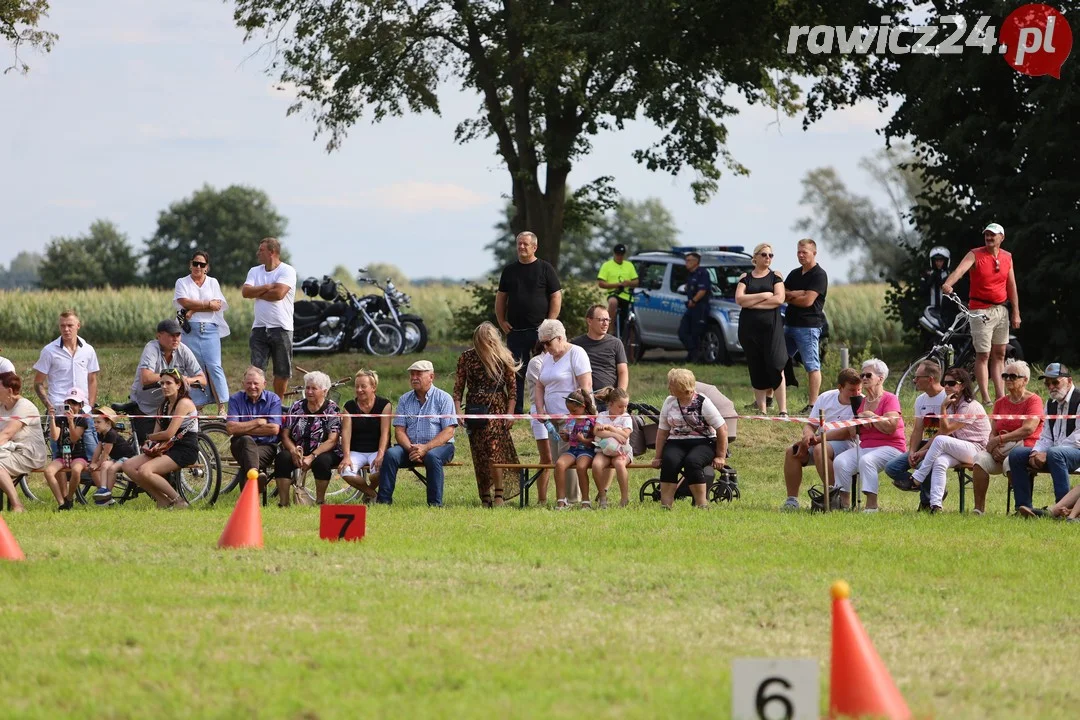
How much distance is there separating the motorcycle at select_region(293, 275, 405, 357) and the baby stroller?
563 inches

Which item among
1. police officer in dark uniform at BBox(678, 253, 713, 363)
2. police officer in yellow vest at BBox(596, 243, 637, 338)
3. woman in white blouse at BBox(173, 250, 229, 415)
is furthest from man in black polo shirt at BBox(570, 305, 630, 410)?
police officer in yellow vest at BBox(596, 243, 637, 338)

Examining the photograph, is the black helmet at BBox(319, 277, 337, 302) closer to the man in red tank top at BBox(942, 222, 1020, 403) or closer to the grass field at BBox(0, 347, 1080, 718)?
the man in red tank top at BBox(942, 222, 1020, 403)

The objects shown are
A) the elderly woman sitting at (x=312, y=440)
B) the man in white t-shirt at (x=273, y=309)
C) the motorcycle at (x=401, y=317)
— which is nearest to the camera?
the elderly woman sitting at (x=312, y=440)

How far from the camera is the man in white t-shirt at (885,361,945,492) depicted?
13.2m

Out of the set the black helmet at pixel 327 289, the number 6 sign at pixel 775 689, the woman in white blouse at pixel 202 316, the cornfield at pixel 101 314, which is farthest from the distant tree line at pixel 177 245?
the number 6 sign at pixel 775 689

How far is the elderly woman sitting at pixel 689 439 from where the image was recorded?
1352cm

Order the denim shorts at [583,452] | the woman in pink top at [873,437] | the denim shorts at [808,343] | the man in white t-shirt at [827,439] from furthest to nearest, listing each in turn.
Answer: the denim shorts at [808,343] → the denim shorts at [583,452] → the man in white t-shirt at [827,439] → the woman in pink top at [873,437]

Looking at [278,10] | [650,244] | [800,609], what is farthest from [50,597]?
[650,244]

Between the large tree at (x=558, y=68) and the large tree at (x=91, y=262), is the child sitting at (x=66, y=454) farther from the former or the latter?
the large tree at (x=91, y=262)

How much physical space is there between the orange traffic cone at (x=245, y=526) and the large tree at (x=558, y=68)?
18.1 metres

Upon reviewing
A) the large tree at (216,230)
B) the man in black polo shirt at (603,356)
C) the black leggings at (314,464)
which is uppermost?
the large tree at (216,230)

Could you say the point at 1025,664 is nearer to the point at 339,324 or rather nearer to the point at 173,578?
the point at 173,578

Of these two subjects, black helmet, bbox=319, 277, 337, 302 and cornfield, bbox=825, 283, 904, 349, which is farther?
cornfield, bbox=825, 283, 904, 349

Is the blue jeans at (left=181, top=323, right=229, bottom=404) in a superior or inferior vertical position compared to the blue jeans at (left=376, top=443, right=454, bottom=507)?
superior
